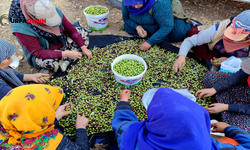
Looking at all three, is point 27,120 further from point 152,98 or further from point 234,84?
point 234,84

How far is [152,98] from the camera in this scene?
1163 millimetres

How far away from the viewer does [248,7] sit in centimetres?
404

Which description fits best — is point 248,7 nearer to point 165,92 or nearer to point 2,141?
point 165,92

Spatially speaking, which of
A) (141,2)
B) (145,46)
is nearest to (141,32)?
(145,46)

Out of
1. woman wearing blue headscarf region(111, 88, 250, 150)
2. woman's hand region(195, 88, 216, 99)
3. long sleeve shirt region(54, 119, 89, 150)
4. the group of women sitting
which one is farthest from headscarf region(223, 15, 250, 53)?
long sleeve shirt region(54, 119, 89, 150)

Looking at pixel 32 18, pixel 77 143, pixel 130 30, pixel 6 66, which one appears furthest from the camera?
pixel 130 30

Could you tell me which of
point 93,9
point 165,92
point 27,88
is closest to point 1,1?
point 93,9

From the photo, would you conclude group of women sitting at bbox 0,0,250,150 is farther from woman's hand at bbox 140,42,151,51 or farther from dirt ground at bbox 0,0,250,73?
dirt ground at bbox 0,0,250,73

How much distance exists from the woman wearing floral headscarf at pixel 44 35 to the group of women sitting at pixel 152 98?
0.04ft

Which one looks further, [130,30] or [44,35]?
[130,30]

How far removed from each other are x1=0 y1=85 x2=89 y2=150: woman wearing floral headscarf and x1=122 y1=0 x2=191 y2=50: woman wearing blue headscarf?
1848 millimetres

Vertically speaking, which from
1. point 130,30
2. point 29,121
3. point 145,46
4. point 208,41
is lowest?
point 145,46

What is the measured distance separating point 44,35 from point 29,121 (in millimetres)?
1552

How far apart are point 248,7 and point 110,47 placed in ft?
12.8
